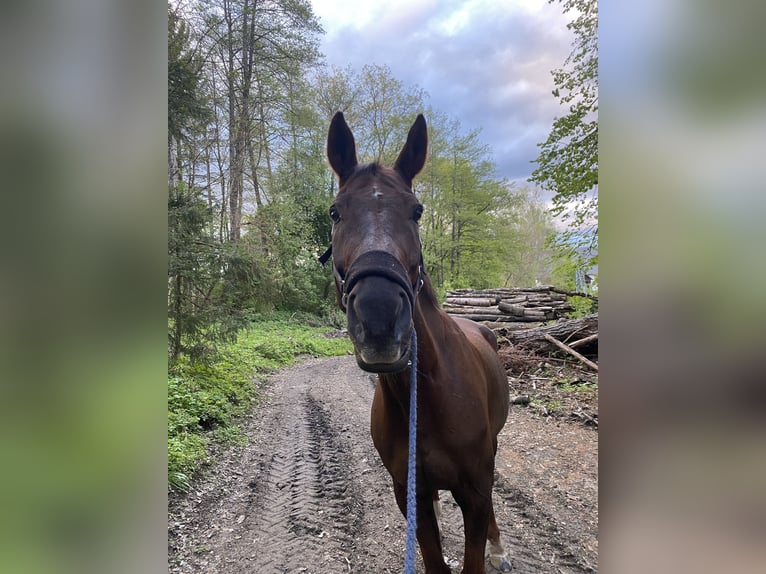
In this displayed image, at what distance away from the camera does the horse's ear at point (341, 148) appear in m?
1.75

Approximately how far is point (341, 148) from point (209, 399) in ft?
16.7

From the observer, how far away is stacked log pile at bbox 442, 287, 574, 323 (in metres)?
9.83

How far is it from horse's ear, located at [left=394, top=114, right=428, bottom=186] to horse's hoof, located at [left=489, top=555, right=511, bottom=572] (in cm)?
285

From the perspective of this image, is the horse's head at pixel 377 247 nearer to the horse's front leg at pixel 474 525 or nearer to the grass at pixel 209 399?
the horse's front leg at pixel 474 525

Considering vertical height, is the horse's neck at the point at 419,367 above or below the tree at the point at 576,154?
below

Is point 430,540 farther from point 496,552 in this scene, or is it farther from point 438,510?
point 438,510

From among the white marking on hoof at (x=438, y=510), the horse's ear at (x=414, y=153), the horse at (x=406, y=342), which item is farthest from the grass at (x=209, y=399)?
the horse's ear at (x=414, y=153)

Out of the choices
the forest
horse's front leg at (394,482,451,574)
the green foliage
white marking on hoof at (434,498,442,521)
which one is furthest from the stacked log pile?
horse's front leg at (394,482,451,574)

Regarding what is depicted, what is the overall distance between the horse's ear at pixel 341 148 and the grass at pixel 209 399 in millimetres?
3588

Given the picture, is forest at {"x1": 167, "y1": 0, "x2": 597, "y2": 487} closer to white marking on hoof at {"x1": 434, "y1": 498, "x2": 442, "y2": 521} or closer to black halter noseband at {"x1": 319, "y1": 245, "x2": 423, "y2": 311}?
black halter noseband at {"x1": 319, "y1": 245, "x2": 423, "y2": 311}

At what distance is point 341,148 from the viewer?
177 centimetres

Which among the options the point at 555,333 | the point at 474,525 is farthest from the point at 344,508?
the point at 555,333

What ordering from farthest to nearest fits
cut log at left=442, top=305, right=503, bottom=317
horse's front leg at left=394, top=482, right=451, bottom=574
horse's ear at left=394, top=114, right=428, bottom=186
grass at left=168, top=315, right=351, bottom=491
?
cut log at left=442, top=305, right=503, bottom=317
grass at left=168, top=315, right=351, bottom=491
horse's front leg at left=394, top=482, right=451, bottom=574
horse's ear at left=394, top=114, right=428, bottom=186
